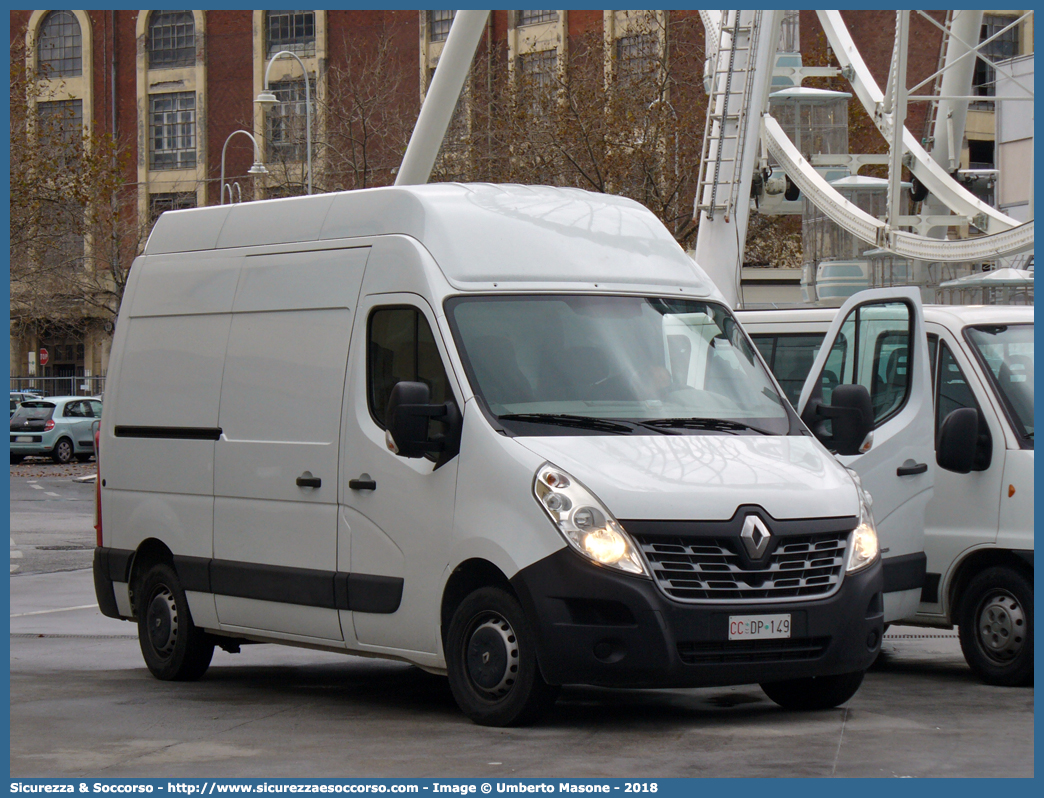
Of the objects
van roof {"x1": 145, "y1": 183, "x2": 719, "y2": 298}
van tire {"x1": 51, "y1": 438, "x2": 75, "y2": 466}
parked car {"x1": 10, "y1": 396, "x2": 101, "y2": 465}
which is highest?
van roof {"x1": 145, "y1": 183, "x2": 719, "y2": 298}

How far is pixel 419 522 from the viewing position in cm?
859

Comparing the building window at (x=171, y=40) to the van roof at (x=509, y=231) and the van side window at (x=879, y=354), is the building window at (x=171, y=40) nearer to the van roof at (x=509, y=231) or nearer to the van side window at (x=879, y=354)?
the van roof at (x=509, y=231)

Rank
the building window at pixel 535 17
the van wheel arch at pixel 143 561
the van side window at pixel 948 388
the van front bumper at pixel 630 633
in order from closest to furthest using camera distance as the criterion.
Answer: the van front bumper at pixel 630 633, the van side window at pixel 948 388, the van wheel arch at pixel 143 561, the building window at pixel 535 17

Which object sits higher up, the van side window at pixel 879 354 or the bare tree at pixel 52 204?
the bare tree at pixel 52 204

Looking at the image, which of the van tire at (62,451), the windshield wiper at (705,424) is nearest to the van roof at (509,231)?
the windshield wiper at (705,424)

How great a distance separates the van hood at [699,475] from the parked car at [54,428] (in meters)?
34.9

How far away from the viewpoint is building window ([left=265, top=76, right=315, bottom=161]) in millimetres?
47281

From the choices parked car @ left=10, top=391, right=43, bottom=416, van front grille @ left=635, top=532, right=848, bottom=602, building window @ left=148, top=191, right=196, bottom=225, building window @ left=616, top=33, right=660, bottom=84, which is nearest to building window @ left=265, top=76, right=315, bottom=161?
building window @ left=148, top=191, right=196, bottom=225

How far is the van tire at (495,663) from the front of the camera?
26.1 ft

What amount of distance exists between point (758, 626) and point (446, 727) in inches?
59.2

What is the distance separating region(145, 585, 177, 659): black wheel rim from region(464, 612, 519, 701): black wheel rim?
9.07ft

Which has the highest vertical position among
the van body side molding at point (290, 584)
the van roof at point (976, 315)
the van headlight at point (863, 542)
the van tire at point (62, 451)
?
the van roof at point (976, 315)

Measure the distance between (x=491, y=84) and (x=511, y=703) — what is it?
134ft

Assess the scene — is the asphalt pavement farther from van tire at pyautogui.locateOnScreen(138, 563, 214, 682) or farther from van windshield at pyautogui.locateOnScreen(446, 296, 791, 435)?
van windshield at pyautogui.locateOnScreen(446, 296, 791, 435)
